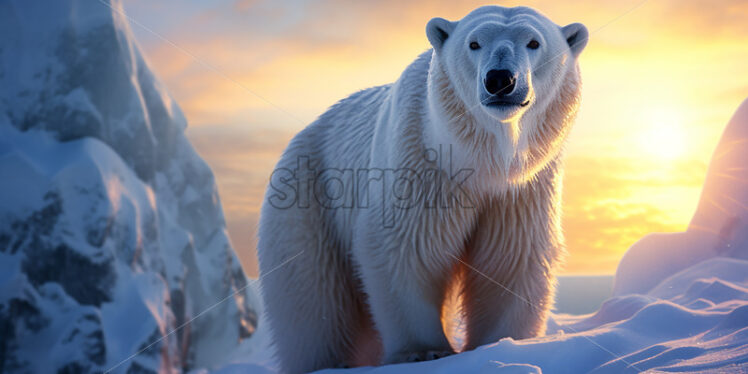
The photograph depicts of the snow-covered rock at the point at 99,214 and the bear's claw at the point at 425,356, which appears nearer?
the bear's claw at the point at 425,356

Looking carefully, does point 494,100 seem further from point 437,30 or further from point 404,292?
point 404,292

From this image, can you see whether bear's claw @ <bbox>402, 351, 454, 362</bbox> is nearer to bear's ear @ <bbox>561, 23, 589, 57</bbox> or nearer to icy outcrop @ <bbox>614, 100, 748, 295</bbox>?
bear's ear @ <bbox>561, 23, 589, 57</bbox>

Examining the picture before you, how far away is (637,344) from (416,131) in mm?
1503

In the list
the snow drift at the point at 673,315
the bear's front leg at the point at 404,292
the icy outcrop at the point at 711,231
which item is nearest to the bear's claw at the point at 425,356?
the bear's front leg at the point at 404,292

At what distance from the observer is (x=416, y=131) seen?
2814mm

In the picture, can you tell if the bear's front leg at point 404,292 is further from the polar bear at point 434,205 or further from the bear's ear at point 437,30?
the bear's ear at point 437,30

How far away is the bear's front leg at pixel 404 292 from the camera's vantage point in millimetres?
2756

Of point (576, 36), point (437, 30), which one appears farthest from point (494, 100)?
point (576, 36)

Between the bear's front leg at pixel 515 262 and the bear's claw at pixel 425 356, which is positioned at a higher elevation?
the bear's front leg at pixel 515 262

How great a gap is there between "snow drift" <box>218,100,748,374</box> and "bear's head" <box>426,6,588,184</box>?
939 mm

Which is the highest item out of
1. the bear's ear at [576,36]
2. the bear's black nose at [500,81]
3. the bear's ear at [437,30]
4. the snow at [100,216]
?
the bear's ear at [576,36]

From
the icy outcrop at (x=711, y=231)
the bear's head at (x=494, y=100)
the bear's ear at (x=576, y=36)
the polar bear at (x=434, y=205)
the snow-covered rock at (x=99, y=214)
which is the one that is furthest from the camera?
the snow-covered rock at (x=99, y=214)

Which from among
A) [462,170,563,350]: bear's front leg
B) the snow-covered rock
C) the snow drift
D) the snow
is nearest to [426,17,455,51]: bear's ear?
[462,170,563,350]: bear's front leg

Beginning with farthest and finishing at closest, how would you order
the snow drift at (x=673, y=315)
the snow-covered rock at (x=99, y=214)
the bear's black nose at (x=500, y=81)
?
the snow-covered rock at (x=99, y=214)
the bear's black nose at (x=500, y=81)
the snow drift at (x=673, y=315)
